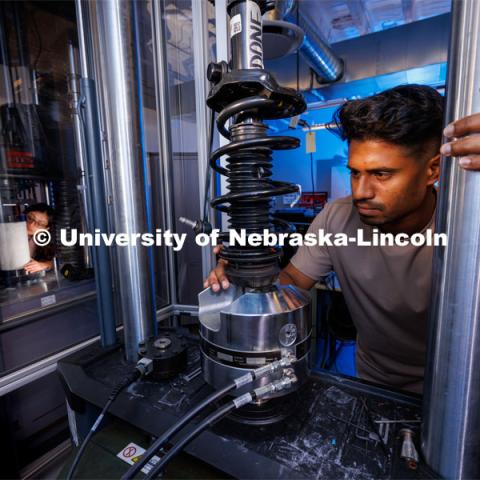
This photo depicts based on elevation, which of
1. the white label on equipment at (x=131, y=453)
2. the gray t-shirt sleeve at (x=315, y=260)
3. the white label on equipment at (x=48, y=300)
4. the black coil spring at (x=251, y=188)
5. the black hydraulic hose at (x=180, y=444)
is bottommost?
the white label on equipment at (x=131, y=453)

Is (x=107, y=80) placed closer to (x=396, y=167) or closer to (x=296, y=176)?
(x=396, y=167)

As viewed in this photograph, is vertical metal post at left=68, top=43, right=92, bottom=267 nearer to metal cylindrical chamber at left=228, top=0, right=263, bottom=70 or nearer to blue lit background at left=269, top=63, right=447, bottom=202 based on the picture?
metal cylindrical chamber at left=228, top=0, right=263, bottom=70

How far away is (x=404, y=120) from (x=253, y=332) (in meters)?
0.69

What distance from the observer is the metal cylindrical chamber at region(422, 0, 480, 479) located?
1.09 ft

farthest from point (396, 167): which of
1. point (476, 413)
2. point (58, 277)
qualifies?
point (58, 277)

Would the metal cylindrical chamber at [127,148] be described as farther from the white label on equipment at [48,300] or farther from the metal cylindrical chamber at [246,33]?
the white label on equipment at [48,300]

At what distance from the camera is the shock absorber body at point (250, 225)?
1.51 ft

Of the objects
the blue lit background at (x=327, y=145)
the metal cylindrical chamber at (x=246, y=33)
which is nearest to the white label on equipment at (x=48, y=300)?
the metal cylindrical chamber at (x=246, y=33)

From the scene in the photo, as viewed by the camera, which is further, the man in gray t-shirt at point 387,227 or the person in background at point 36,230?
the person in background at point 36,230

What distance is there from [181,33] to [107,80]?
98cm

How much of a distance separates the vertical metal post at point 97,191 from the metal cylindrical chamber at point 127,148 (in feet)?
0.49

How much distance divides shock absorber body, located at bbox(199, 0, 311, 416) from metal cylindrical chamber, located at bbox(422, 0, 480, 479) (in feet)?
0.62
